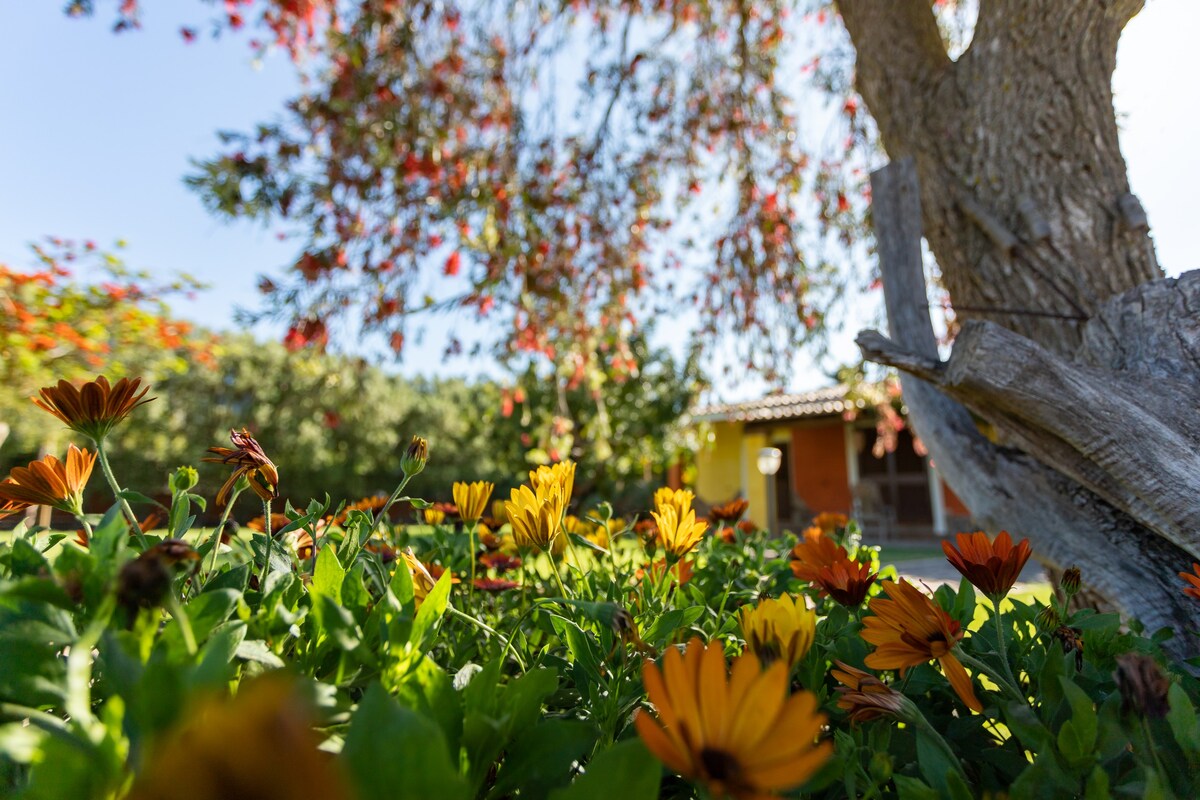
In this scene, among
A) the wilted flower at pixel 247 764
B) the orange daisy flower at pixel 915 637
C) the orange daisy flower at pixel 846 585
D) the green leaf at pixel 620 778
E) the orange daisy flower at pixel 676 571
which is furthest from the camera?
the orange daisy flower at pixel 676 571

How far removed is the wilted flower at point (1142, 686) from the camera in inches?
17.3

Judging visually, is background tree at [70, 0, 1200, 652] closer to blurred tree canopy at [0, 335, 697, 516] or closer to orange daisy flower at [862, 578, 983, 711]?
orange daisy flower at [862, 578, 983, 711]

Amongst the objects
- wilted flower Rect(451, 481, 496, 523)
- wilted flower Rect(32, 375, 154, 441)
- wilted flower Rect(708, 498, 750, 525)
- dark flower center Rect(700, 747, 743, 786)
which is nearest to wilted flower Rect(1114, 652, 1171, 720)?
dark flower center Rect(700, 747, 743, 786)

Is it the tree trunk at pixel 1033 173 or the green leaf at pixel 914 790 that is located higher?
the tree trunk at pixel 1033 173

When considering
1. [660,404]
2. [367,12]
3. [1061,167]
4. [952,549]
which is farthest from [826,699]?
[660,404]

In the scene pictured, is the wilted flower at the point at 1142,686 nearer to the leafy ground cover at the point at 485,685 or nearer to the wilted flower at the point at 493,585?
the leafy ground cover at the point at 485,685

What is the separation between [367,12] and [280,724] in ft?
12.4

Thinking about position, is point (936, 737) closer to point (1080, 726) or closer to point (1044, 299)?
point (1080, 726)

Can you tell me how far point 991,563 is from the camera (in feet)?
2.07

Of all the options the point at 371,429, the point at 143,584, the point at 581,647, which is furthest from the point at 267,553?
the point at 371,429

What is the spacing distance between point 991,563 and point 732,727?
1.41ft

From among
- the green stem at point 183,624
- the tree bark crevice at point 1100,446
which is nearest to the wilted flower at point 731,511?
the tree bark crevice at point 1100,446

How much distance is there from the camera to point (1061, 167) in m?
1.68

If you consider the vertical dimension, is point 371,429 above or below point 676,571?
above
